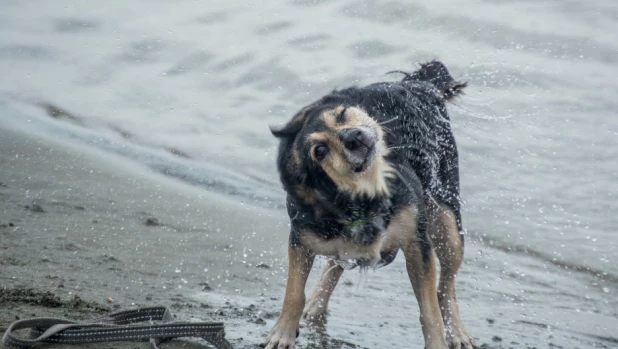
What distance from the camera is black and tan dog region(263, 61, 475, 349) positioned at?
12.7 ft

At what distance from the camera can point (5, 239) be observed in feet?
16.1

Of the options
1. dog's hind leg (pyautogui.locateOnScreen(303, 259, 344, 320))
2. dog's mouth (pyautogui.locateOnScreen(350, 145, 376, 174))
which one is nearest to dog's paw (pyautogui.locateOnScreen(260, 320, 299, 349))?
dog's hind leg (pyautogui.locateOnScreen(303, 259, 344, 320))

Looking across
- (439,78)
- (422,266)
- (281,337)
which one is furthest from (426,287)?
(439,78)

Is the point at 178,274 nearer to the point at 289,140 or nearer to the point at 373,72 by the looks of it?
the point at 289,140

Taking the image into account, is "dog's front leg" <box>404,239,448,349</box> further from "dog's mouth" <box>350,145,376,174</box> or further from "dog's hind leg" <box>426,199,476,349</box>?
"dog's hind leg" <box>426,199,476,349</box>

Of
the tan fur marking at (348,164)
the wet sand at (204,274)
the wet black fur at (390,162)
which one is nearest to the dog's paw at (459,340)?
the wet sand at (204,274)

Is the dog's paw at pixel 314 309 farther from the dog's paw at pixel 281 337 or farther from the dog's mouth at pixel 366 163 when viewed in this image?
the dog's mouth at pixel 366 163

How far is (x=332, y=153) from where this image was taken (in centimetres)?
383

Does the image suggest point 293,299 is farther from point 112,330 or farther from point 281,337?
point 112,330

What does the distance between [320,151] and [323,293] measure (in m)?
1.46

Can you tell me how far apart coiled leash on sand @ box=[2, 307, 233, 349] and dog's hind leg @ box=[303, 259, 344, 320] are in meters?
1.30

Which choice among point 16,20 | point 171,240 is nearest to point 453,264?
point 171,240

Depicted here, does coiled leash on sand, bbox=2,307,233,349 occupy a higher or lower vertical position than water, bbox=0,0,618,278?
lower

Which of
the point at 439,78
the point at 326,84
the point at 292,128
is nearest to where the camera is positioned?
the point at 292,128
